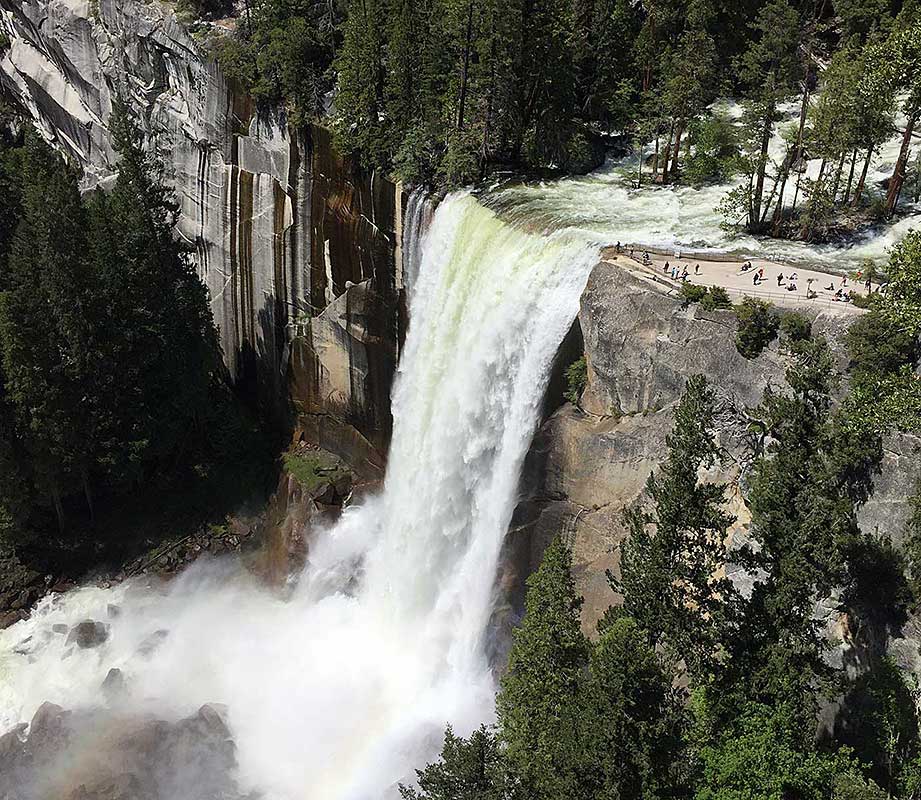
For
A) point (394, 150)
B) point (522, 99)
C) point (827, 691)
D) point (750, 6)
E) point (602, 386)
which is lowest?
point (827, 691)

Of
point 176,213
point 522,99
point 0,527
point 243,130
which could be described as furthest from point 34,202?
point 522,99

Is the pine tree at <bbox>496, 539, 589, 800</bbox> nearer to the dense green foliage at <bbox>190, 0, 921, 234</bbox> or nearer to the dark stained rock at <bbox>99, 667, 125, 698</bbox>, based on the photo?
the dense green foliage at <bbox>190, 0, 921, 234</bbox>

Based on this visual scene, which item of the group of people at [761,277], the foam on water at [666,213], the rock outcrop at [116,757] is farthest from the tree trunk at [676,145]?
the rock outcrop at [116,757]

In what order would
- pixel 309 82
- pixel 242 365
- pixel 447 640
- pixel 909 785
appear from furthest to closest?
1. pixel 242 365
2. pixel 309 82
3. pixel 447 640
4. pixel 909 785

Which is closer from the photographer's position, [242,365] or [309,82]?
[309,82]

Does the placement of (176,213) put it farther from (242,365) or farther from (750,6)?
(750,6)

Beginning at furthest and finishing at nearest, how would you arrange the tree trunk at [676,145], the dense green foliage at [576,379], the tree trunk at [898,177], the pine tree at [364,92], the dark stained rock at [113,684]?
the pine tree at [364,92]
the tree trunk at [676,145]
the dark stained rock at [113,684]
the tree trunk at [898,177]
the dense green foliage at [576,379]

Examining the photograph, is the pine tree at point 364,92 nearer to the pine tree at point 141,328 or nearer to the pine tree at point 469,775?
the pine tree at point 141,328
